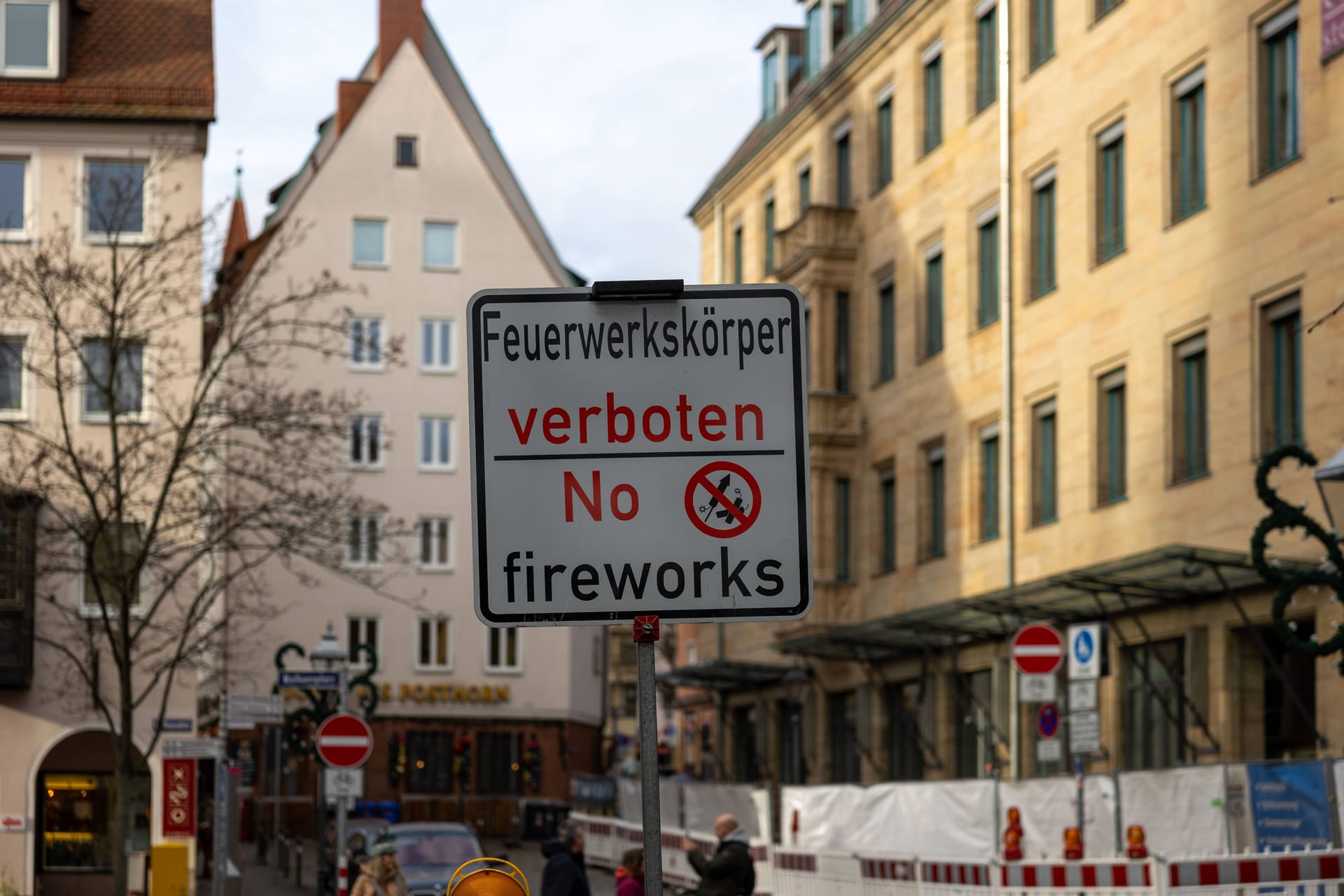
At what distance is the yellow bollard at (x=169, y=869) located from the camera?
97.9ft

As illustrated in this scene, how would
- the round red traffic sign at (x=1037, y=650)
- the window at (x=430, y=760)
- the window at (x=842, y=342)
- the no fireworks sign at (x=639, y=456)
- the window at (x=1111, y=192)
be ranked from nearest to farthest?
the no fireworks sign at (x=639, y=456) → the round red traffic sign at (x=1037, y=650) → the window at (x=1111, y=192) → the window at (x=842, y=342) → the window at (x=430, y=760)

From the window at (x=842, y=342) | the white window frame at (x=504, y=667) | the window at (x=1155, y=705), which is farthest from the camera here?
the white window frame at (x=504, y=667)

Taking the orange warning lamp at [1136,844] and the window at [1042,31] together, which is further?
the window at [1042,31]

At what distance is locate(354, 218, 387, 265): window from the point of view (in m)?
67.2

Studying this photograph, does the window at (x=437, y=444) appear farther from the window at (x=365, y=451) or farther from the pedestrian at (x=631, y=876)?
the pedestrian at (x=631, y=876)

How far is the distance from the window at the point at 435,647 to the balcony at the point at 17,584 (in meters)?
27.9

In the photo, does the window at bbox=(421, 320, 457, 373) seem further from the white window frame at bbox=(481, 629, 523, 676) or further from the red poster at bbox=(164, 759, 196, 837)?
the red poster at bbox=(164, 759, 196, 837)

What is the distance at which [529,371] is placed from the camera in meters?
4.96

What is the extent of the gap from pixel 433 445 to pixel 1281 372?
41643 millimetres

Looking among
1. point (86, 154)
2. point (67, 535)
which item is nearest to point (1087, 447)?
point (67, 535)

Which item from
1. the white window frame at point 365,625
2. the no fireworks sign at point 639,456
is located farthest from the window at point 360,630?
the no fireworks sign at point 639,456

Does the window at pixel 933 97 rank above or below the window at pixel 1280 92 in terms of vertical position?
above

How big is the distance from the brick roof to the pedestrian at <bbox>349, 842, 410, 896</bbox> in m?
25.8

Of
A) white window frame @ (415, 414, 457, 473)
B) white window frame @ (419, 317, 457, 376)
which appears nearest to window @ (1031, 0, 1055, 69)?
white window frame @ (419, 317, 457, 376)
